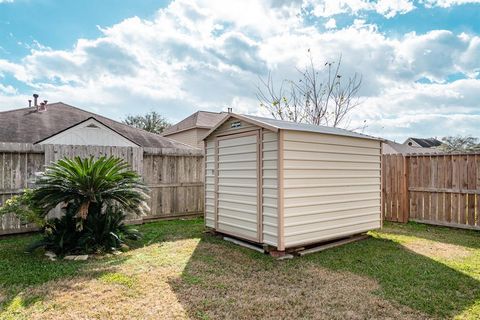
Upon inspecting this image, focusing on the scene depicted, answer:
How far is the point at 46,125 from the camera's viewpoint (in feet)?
38.2

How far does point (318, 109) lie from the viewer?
12695 mm

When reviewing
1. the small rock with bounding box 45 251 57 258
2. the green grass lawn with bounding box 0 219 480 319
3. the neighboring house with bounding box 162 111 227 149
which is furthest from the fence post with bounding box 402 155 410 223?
the neighboring house with bounding box 162 111 227 149

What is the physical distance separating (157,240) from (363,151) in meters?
4.02

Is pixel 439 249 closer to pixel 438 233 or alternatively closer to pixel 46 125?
pixel 438 233

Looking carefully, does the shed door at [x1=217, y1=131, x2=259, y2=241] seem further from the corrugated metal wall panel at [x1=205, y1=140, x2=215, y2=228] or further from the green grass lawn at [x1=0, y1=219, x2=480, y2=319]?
the green grass lawn at [x1=0, y1=219, x2=480, y2=319]

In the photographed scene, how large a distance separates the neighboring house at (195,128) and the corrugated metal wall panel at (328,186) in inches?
457

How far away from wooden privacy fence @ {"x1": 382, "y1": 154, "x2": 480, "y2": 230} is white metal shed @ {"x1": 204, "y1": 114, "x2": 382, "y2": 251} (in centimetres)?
188

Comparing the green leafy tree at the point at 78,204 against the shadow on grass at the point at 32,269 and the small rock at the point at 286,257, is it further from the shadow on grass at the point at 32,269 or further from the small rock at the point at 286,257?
the small rock at the point at 286,257

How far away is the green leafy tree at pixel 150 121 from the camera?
30.3 metres

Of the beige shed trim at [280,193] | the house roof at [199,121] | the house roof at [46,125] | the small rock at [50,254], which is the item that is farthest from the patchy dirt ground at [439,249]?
the house roof at [199,121]

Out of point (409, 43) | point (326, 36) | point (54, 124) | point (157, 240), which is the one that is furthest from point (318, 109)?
point (54, 124)

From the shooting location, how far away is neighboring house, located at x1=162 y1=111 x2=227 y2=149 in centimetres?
1719

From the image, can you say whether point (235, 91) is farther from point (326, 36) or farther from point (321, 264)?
point (321, 264)

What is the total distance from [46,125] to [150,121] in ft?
62.9
